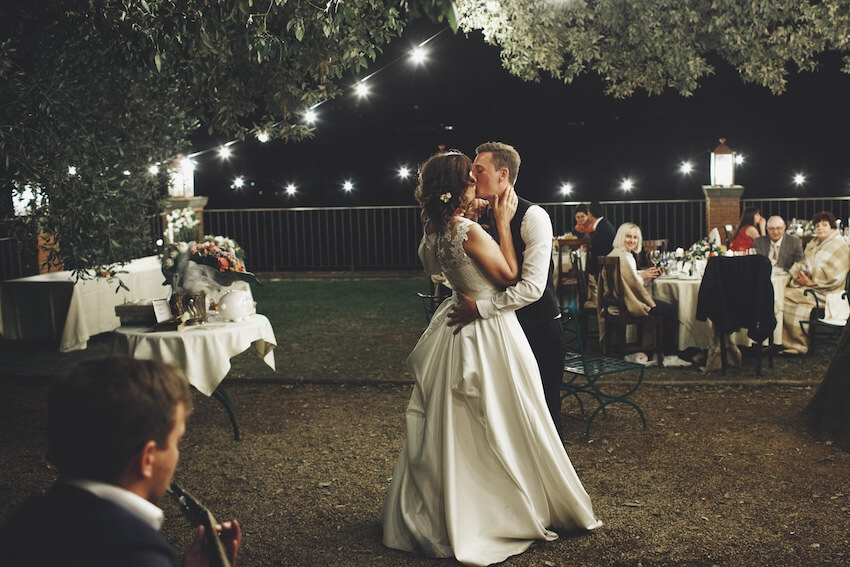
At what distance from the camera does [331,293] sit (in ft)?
46.2

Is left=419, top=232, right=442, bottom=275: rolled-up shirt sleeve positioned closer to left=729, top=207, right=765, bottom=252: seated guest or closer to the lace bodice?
the lace bodice

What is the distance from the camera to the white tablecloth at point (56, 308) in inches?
382

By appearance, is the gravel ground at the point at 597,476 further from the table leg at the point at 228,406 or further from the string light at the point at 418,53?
the string light at the point at 418,53

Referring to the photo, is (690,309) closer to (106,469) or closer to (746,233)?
(746,233)

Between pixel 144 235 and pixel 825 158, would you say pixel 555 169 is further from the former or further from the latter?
pixel 144 235

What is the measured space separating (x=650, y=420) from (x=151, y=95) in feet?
19.3

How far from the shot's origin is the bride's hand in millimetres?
4082

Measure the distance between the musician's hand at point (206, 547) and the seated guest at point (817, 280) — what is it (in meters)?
7.66

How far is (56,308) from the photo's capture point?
32.2ft

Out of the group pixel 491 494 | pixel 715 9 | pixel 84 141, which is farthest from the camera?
pixel 715 9

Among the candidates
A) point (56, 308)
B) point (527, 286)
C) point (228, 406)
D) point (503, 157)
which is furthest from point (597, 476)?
point (56, 308)

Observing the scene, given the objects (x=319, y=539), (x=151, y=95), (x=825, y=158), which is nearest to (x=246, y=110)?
(x=151, y=95)

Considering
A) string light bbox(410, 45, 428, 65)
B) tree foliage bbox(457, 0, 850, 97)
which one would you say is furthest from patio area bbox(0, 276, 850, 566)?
string light bbox(410, 45, 428, 65)

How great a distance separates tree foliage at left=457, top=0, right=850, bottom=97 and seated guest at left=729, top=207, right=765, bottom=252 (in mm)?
2417
